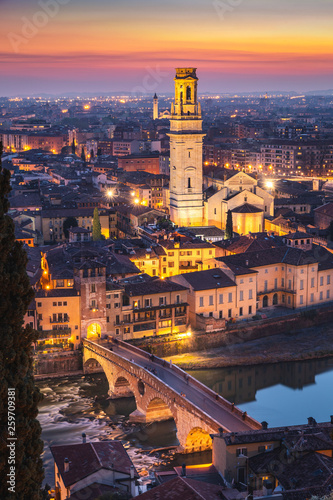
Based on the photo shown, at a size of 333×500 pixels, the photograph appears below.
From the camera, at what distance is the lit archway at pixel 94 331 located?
19.4m

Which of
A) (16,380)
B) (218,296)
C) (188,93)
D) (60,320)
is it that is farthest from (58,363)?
(188,93)

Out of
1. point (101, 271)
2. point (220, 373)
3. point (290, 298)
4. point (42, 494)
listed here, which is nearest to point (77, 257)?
point (101, 271)

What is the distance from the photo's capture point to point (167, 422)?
16.2 m

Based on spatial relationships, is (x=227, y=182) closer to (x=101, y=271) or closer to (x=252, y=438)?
(x=101, y=271)

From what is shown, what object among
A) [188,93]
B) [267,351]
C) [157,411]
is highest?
[188,93]

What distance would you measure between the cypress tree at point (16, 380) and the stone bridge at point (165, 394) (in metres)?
6.78

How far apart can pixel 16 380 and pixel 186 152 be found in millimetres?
23248

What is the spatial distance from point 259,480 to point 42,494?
4.91m

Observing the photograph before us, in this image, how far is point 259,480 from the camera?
1155 centimetres

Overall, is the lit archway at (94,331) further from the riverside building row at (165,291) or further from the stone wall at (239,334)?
the stone wall at (239,334)

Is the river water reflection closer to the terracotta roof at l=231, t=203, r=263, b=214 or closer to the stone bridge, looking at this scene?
the stone bridge

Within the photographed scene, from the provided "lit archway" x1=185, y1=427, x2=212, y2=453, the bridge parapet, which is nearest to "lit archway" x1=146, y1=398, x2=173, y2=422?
the bridge parapet

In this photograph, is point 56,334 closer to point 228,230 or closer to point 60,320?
point 60,320

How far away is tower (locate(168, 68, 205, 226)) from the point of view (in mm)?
28875
